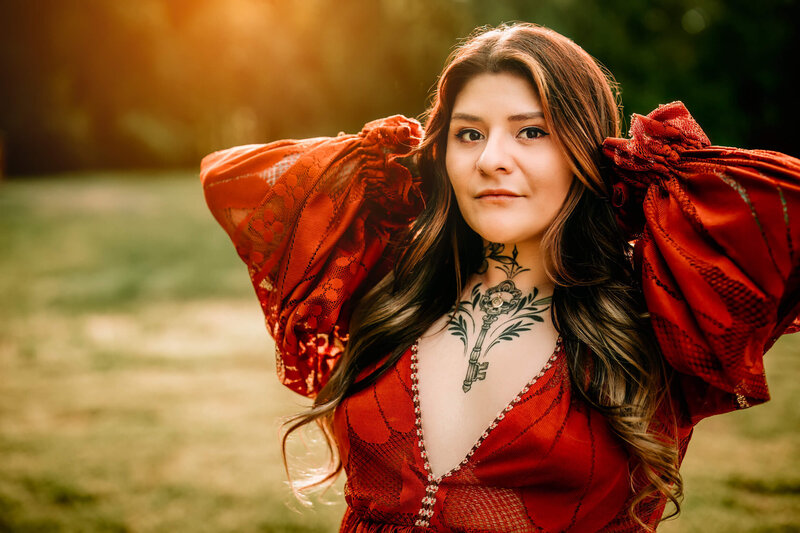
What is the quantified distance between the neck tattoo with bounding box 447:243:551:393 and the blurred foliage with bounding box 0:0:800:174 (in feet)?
13.7

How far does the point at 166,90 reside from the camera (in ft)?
35.9

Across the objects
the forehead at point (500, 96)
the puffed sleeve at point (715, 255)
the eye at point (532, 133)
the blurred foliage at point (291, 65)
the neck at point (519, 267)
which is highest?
the forehead at point (500, 96)

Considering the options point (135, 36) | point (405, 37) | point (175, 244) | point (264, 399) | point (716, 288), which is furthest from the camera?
point (135, 36)

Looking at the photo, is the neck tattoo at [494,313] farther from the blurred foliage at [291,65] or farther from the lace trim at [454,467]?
the blurred foliage at [291,65]

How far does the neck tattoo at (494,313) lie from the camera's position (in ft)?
4.77

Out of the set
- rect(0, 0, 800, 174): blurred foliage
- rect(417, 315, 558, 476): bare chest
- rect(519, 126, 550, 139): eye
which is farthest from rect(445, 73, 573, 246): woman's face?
rect(0, 0, 800, 174): blurred foliage

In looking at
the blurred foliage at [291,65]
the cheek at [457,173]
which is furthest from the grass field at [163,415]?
the blurred foliage at [291,65]

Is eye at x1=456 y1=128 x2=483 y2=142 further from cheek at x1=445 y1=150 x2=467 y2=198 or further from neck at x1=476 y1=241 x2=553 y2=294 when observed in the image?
neck at x1=476 y1=241 x2=553 y2=294

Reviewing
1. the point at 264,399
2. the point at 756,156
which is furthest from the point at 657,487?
the point at 264,399

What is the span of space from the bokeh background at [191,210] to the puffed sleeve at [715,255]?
43.4 inches

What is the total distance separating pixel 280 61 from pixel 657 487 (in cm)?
842

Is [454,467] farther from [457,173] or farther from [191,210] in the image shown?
[191,210]

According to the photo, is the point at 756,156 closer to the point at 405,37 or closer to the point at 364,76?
the point at 405,37

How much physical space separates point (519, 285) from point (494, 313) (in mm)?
91
